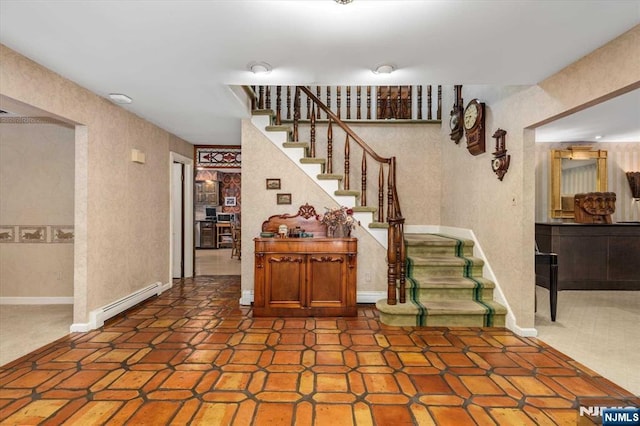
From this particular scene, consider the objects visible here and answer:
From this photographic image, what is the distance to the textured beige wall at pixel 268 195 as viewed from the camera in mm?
4312

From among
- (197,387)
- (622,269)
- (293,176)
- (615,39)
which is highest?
(615,39)

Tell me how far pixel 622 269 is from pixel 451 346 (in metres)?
4.07

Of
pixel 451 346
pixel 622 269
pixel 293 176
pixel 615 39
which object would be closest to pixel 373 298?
pixel 451 346

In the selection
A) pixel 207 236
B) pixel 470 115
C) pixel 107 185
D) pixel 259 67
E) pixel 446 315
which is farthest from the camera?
pixel 207 236

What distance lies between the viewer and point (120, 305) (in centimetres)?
385

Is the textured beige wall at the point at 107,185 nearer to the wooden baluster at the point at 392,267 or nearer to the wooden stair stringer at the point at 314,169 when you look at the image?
the wooden stair stringer at the point at 314,169

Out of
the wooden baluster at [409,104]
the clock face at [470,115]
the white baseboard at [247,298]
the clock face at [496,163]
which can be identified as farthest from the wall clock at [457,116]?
the white baseboard at [247,298]

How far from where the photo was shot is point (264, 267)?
383 centimetres

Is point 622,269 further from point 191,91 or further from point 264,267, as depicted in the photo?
Result: point 191,91

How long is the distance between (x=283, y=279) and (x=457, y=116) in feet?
10.1

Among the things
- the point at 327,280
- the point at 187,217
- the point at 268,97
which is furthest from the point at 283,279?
the point at 187,217

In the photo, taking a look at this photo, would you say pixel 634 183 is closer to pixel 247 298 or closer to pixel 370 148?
pixel 370 148

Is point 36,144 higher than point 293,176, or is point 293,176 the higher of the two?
point 36,144

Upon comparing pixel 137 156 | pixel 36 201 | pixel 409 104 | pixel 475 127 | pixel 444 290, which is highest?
pixel 409 104
